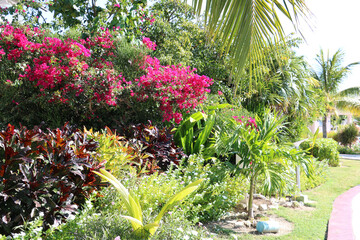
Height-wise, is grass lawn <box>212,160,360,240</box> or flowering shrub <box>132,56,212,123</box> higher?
flowering shrub <box>132,56,212,123</box>

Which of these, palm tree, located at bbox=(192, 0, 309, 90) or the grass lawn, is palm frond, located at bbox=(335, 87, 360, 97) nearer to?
the grass lawn

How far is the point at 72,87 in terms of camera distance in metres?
5.59

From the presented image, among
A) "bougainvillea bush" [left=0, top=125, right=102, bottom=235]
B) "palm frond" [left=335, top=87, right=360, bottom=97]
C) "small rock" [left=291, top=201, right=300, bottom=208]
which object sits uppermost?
"palm frond" [left=335, top=87, right=360, bottom=97]

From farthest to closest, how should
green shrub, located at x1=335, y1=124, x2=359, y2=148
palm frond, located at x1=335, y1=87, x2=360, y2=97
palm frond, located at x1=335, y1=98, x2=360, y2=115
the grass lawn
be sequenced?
palm frond, located at x1=335, y1=87, x2=360, y2=97 → palm frond, located at x1=335, y1=98, x2=360, y2=115 → green shrub, located at x1=335, y1=124, x2=359, y2=148 → the grass lawn

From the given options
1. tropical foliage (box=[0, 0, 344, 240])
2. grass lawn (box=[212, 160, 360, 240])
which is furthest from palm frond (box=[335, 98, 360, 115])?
grass lawn (box=[212, 160, 360, 240])

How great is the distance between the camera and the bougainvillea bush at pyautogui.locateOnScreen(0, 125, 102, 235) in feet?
8.64

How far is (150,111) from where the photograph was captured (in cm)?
619

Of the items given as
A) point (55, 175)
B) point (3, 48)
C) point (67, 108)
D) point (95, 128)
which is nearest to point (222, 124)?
point (95, 128)

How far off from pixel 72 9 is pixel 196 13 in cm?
602

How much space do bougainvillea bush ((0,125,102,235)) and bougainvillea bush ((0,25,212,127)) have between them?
2.42 meters

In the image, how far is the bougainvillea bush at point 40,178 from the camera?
2.63 m

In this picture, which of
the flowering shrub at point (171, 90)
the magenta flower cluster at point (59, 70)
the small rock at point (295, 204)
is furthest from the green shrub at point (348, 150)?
the magenta flower cluster at point (59, 70)

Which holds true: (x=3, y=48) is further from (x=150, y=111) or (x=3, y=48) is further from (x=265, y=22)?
(x=265, y=22)

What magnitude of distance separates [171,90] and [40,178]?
338 centimetres
